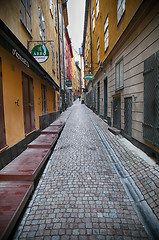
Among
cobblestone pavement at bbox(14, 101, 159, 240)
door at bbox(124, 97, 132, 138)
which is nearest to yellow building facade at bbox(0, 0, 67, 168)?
cobblestone pavement at bbox(14, 101, 159, 240)

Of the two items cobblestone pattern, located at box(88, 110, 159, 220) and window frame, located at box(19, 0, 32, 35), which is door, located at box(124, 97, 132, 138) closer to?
cobblestone pattern, located at box(88, 110, 159, 220)

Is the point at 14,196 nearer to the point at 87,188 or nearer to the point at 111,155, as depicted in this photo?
the point at 87,188

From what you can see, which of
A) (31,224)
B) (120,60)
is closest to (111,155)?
(31,224)

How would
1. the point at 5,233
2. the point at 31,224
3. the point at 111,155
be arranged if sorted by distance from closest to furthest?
the point at 5,233
the point at 31,224
the point at 111,155

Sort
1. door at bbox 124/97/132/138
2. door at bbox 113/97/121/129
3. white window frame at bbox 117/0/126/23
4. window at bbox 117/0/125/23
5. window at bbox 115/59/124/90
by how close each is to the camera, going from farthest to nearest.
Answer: door at bbox 113/97/121/129, window at bbox 115/59/124/90, window at bbox 117/0/125/23, white window frame at bbox 117/0/126/23, door at bbox 124/97/132/138

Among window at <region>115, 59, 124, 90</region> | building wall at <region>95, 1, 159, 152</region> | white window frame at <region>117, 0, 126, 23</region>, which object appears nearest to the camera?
building wall at <region>95, 1, 159, 152</region>

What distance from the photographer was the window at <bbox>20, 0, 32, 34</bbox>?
18.6ft

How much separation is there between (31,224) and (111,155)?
3.22 meters

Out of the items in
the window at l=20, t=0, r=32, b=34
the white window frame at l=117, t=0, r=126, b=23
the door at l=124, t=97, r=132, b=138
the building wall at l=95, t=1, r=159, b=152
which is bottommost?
the door at l=124, t=97, r=132, b=138

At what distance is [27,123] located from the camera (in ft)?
19.5

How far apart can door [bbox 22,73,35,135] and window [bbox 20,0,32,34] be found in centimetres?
220

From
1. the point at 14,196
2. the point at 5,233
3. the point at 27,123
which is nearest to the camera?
the point at 5,233

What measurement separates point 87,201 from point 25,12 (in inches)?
290

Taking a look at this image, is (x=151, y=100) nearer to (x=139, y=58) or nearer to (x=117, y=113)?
(x=139, y=58)
